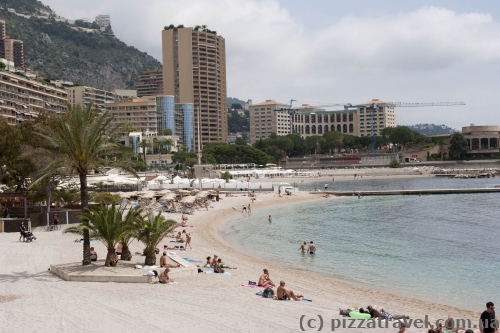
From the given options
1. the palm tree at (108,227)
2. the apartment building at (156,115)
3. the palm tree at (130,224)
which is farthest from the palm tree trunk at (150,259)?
the apartment building at (156,115)

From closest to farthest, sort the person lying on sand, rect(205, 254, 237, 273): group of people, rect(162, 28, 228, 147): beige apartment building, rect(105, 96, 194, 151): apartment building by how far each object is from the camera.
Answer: the person lying on sand < rect(205, 254, 237, 273): group of people < rect(105, 96, 194, 151): apartment building < rect(162, 28, 228, 147): beige apartment building

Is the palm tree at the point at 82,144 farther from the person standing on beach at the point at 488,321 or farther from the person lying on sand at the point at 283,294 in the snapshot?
the person standing on beach at the point at 488,321

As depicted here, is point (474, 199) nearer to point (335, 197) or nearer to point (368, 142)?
point (335, 197)

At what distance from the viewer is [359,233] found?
36.0 m

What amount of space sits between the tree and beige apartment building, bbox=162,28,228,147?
67.5 m

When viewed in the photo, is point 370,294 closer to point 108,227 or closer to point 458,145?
point 108,227

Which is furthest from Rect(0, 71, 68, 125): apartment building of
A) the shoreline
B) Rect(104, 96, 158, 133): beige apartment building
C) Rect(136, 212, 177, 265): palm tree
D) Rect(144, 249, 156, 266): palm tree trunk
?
Rect(144, 249, 156, 266): palm tree trunk

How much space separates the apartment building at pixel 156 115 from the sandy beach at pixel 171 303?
369 feet

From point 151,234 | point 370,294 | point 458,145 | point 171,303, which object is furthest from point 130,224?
point 458,145

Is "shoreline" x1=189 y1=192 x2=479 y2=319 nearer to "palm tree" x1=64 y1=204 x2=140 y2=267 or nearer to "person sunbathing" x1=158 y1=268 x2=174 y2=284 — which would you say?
"person sunbathing" x1=158 y1=268 x2=174 y2=284

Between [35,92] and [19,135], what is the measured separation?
197 ft

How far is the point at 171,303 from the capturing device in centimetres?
1438

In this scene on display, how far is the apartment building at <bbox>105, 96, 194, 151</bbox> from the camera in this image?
5600 inches

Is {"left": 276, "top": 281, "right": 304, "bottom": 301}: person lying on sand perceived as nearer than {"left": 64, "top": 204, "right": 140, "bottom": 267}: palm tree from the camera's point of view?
Yes
